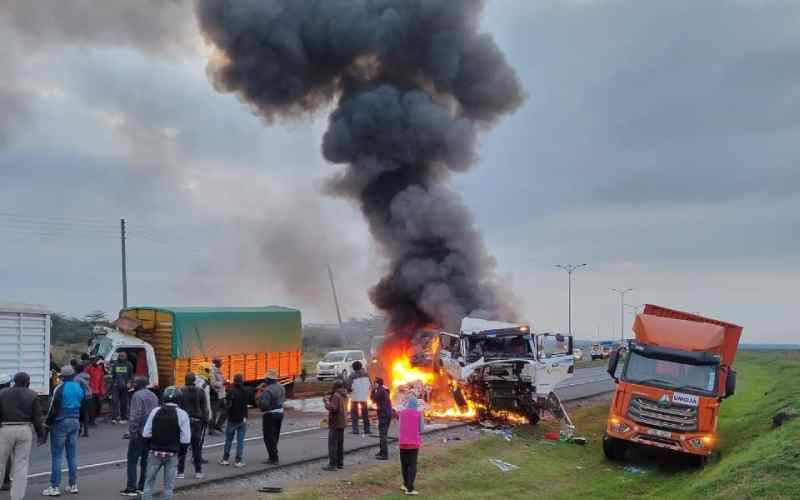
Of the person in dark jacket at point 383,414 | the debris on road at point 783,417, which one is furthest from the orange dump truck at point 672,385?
the person in dark jacket at point 383,414

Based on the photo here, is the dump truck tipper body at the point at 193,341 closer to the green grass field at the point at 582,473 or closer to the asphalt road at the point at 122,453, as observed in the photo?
the asphalt road at the point at 122,453

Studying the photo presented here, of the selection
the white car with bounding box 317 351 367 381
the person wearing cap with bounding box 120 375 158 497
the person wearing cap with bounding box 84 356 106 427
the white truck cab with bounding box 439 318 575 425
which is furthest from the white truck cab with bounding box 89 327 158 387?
the white car with bounding box 317 351 367 381

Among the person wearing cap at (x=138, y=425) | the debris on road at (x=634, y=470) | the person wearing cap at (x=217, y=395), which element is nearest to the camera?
the person wearing cap at (x=138, y=425)

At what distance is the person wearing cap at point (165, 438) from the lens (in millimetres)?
9680

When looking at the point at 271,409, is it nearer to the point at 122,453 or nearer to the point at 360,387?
the point at 122,453

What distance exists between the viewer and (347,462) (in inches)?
582

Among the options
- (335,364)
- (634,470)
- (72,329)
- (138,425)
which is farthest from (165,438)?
(72,329)

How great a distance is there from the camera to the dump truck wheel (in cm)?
1639

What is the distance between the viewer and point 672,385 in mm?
15922

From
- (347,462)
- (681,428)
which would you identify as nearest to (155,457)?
(347,462)

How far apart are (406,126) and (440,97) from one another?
161 inches

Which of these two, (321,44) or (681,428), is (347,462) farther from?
(321,44)

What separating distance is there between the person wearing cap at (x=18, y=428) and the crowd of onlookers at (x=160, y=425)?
0.5 inches

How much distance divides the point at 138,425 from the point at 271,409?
132 inches
